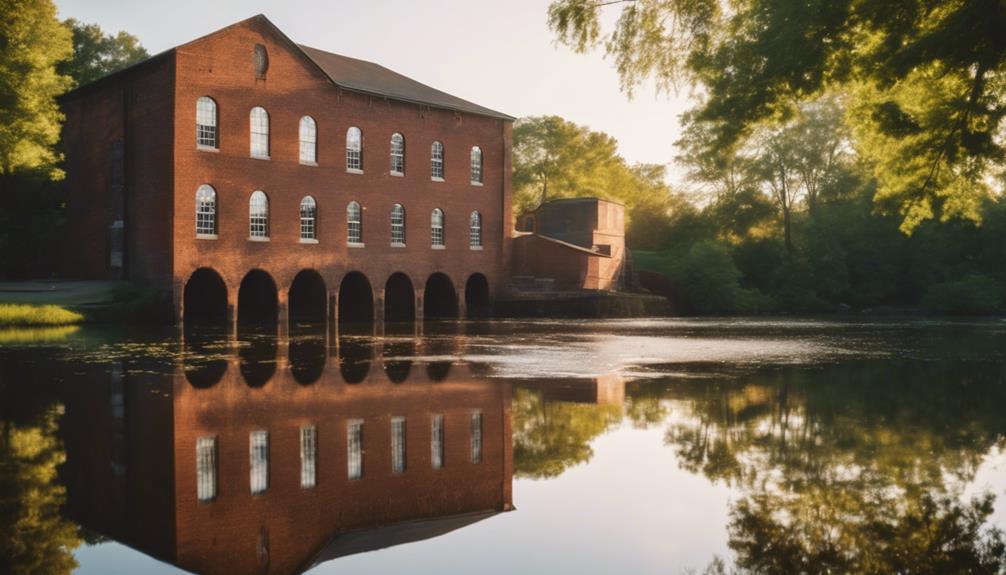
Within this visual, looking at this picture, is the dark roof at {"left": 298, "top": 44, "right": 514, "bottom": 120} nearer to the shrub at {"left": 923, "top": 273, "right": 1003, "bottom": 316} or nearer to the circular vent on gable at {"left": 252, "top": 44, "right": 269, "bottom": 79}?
the circular vent on gable at {"left": 252, "top": 44, "right": 269, "bottom": 79}

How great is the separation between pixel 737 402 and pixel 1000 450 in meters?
3.16

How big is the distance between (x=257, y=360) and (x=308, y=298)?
20214mm

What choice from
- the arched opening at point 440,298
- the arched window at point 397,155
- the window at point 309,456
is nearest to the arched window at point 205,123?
the arched window at point 397,155

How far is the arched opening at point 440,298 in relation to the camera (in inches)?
1570

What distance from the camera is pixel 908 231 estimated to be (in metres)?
20.5

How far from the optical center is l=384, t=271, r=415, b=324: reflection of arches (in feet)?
127

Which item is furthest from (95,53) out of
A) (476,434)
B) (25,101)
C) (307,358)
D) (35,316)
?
(476,434)

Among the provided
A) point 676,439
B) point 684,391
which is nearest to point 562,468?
point 676,439

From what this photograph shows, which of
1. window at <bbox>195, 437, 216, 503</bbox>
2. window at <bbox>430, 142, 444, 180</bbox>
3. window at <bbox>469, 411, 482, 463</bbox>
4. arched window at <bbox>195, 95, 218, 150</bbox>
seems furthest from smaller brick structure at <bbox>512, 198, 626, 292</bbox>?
window at <bbox>195, 437, 216, 503</bbox>

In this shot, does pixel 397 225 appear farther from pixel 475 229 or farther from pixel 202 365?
pixel 202 365

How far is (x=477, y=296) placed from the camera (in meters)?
41.8

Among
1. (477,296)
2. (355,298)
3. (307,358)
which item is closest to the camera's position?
(307,358)

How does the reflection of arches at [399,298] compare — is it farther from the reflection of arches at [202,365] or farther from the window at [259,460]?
the window at [259,460]

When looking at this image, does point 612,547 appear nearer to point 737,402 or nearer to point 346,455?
point 346,455
